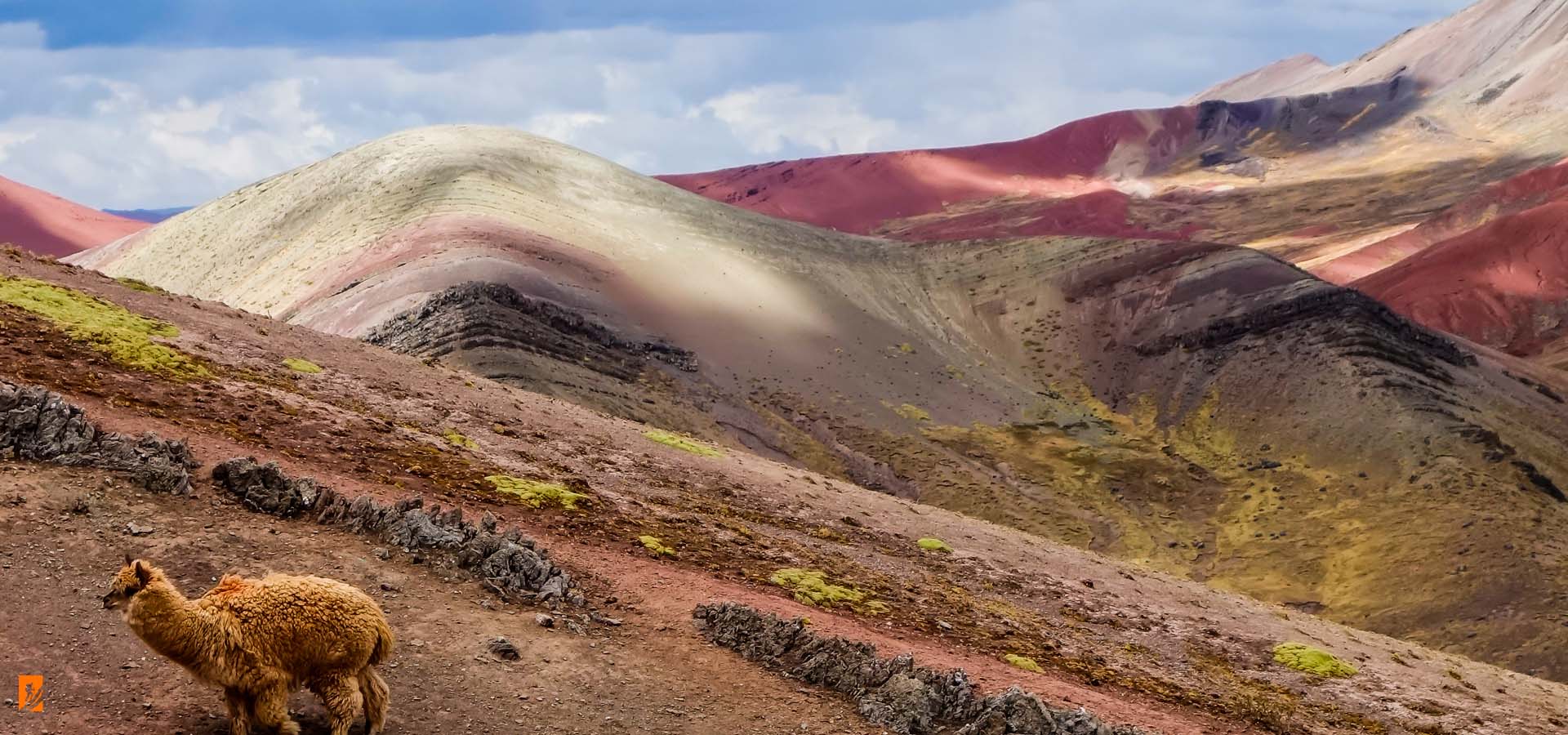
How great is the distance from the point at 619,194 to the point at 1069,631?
73.3 m

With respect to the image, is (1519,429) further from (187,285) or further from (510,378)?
(187,285)

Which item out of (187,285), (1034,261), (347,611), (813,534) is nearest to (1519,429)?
(1034,261)

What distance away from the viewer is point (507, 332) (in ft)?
167

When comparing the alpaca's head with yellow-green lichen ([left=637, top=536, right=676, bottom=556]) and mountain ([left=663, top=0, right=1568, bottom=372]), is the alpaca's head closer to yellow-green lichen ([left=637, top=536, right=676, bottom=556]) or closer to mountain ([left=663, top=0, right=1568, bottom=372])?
yellow-green lichen ([left=637, top=536, right=676, bottom=556])

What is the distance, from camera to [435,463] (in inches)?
830

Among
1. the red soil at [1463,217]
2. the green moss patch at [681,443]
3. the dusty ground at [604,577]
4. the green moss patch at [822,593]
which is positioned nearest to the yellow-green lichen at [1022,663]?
the dusty ground at [604,577]

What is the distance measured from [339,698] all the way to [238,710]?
84 centimetres

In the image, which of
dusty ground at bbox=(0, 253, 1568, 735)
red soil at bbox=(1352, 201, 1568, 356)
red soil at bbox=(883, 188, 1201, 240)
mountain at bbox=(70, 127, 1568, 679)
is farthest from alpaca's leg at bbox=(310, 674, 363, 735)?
red soil at bbox=(883, 188, 1201, 240)

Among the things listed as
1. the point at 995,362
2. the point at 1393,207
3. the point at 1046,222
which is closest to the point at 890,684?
the point at 995,362

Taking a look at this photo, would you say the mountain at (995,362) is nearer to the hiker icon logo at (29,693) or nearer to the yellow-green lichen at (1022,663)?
the yellow-green lichen at (1022,663)

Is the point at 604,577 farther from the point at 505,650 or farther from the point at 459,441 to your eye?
the point at 459,441

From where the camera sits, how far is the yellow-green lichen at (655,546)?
19.6 metres

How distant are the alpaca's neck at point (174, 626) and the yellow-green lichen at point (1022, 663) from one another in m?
12.2

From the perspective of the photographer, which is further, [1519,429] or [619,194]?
[619,194]
